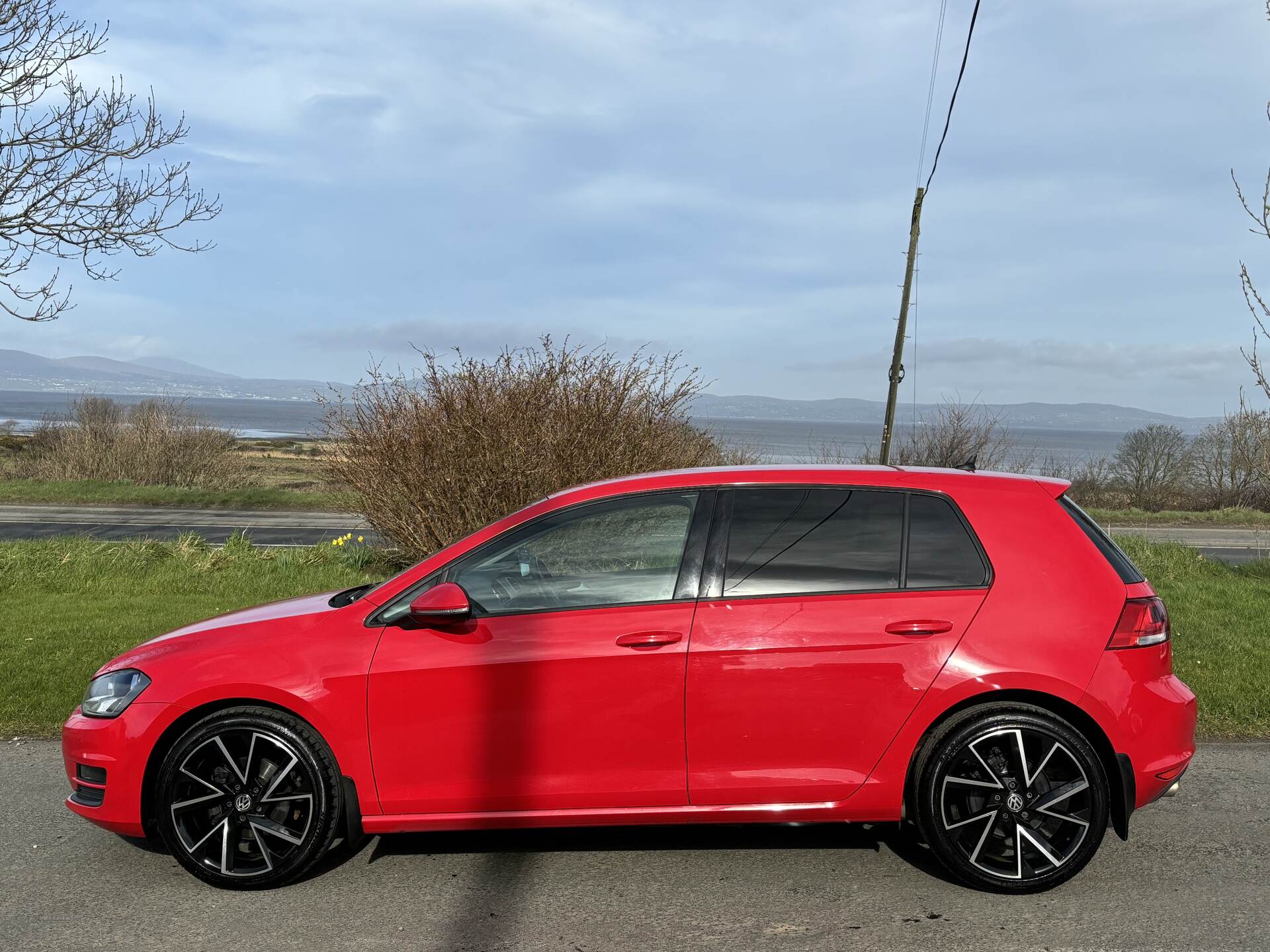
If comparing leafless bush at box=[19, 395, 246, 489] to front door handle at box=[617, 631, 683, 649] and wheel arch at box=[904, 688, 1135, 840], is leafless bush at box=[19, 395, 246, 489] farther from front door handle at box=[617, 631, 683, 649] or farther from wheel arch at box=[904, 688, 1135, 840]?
wheel arch at box=[904, 688, 1135, 840]

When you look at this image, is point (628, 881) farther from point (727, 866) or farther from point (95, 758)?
point (95, 758)

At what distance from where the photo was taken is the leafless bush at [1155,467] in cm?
3056

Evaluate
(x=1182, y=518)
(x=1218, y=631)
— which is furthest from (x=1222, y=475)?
(x=1218, y=631)

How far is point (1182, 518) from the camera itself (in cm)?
2469

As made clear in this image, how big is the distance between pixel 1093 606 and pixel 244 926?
3379mm

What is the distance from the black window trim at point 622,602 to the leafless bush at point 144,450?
25.6m

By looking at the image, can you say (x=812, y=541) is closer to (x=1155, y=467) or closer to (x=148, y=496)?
(x=148, y=496)

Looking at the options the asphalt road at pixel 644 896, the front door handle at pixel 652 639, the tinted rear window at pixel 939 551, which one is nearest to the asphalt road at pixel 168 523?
the asphalt road at pixel 644 896

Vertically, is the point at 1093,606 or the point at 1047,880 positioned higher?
the point at 1093,606

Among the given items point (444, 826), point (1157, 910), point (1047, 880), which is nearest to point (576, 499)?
point (444, 826)

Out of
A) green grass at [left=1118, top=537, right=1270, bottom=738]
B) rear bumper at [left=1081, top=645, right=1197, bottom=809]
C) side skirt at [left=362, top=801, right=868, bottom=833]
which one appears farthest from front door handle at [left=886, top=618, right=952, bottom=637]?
green grass at [left=1118, top=537, right=1270, bottom=738]

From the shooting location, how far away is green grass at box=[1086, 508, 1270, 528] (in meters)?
23.2

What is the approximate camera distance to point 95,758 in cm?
399

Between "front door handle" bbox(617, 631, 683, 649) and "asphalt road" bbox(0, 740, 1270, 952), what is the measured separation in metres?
0.95
